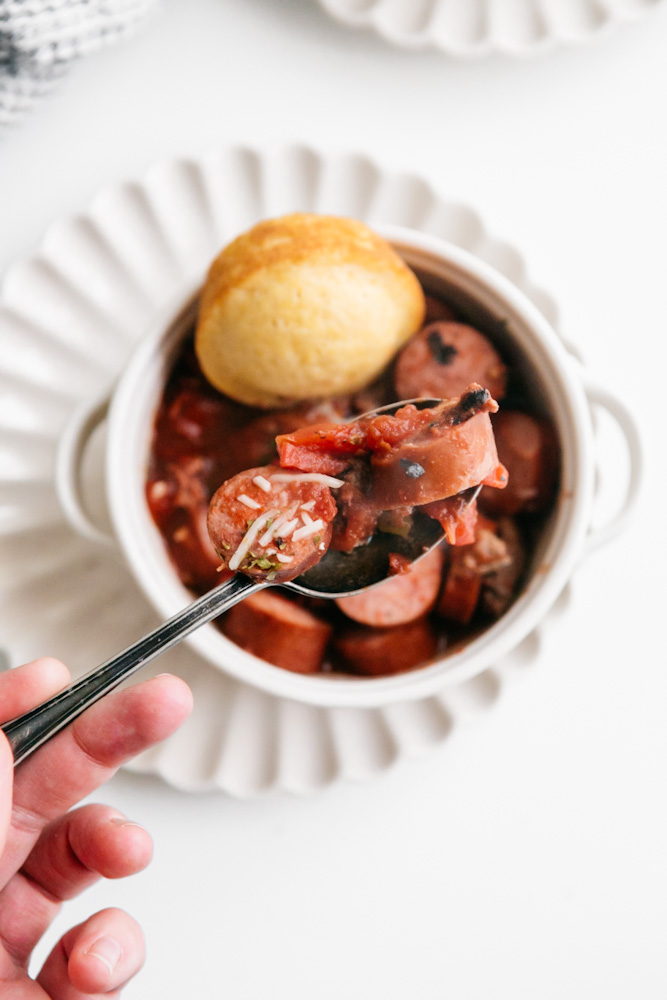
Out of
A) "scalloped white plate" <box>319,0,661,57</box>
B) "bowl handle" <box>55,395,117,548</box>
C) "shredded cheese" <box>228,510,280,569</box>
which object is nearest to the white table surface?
"scalloped white plate" <box>319,0,661,57</box>

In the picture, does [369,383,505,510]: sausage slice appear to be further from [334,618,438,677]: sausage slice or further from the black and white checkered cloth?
the black and white checkered cloth

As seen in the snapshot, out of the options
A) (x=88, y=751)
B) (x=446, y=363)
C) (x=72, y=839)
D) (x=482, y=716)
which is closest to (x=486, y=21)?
(x=446, y=363)

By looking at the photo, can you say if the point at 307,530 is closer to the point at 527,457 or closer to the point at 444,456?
the point at 444,456

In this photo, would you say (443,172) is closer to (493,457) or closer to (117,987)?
(493,457)

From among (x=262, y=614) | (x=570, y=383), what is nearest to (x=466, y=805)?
(x=262, y=614)

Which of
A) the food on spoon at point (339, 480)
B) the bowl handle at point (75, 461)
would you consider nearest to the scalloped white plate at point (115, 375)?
the bowl handle at point (75, 461)

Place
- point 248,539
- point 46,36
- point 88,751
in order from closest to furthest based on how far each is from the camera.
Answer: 1. point 248,539
2. point 88,751
3. point 46,36

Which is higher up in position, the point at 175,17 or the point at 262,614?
the point at 175,17
